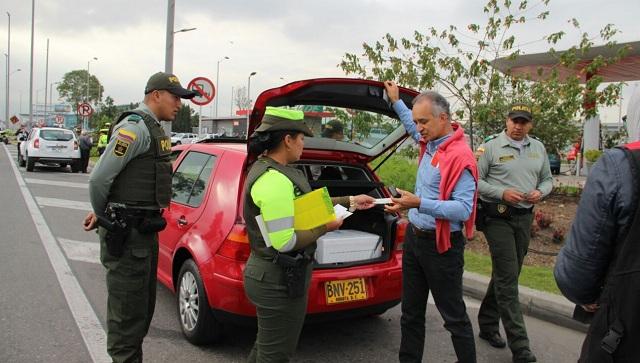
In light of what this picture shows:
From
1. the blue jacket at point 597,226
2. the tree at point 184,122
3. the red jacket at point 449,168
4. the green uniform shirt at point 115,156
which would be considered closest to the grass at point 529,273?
the red jacket at point 449,168

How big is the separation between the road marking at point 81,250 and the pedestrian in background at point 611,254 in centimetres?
584

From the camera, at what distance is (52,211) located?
31.9 ft

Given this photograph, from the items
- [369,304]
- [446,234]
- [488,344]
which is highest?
[446,234]

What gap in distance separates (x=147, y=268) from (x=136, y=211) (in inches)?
14.0

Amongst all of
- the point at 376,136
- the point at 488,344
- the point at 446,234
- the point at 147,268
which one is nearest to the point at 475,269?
the point at 488,344

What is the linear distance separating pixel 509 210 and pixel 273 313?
7.53 feet

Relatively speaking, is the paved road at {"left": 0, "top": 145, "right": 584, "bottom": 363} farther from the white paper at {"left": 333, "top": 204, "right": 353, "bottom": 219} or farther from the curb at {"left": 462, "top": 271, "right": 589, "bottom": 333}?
the white paper at {"left": 333, "top": 204, "right": 353, "bottom": 219}

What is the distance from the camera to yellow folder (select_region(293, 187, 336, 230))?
2541 millimetres

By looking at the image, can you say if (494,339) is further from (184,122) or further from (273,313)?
(184,122)

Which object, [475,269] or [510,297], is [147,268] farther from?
[475,269]

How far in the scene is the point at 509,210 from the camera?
4.02 m

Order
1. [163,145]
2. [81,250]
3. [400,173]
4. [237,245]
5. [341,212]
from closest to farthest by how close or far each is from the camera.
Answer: [341,212] < [163,145] < [237,245] < [81,250] < [400,173]

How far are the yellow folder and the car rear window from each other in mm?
17344

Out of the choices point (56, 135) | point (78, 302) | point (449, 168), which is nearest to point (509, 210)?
point (449, 168)
